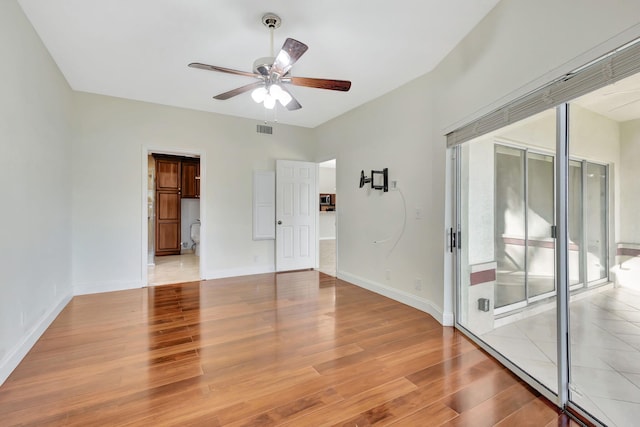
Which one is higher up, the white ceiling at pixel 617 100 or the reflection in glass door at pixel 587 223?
the white ceiling at pixel 617 100

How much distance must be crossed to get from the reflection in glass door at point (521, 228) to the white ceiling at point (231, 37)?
1306 mm

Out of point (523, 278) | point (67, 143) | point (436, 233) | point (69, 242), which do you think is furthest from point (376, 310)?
point (67, 143)

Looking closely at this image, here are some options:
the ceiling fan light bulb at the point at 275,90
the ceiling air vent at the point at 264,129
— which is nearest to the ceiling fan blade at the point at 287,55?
the ceiling fan light bulb at the point at 275,90

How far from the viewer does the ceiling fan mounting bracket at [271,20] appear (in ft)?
8.27

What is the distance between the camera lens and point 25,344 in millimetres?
2480

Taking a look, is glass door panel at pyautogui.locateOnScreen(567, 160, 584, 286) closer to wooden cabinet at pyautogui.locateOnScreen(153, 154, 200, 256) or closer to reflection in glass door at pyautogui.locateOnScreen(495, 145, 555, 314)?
reflection in glass door at pyautogui.locateOnScreen(495, 145, 555, 314)

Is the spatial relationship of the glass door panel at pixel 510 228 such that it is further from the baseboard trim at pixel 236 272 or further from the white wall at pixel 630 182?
the baseboard trim at pixel 236 272

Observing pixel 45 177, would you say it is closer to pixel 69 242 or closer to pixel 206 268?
pixel 69 242

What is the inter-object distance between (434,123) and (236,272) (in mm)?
3942

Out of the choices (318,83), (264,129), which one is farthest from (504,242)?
(264,129)

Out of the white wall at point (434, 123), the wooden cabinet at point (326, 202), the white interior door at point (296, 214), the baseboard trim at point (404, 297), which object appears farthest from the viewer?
the wooden cabinet at point (326, 202)

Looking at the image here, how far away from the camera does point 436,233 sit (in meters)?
3.35

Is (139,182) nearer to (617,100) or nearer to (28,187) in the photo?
(28,187)

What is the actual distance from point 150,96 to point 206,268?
2.77 meters
